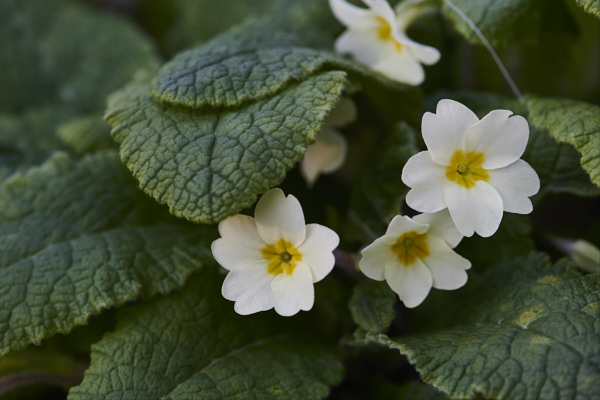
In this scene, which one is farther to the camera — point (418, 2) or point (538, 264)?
point (418, 2)

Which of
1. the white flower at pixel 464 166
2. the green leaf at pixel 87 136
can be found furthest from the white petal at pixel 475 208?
the green leaf at pixel 87 136

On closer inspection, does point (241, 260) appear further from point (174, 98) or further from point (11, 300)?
point (11, 300)

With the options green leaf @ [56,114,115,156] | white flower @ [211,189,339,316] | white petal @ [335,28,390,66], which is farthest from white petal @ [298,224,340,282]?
green leaf @ [56,114,115,156]

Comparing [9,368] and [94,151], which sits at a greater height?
[94,151]

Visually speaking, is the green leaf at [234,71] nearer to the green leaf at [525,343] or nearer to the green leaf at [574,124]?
the green leaf at [574,124]

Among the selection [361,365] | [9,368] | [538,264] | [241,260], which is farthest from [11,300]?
[538,264]

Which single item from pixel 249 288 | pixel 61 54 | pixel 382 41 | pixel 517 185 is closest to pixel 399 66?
pixel 382 41
